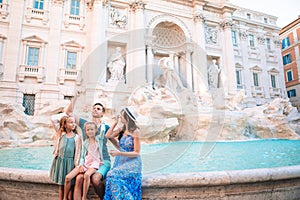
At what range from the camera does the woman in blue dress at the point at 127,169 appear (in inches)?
69.8

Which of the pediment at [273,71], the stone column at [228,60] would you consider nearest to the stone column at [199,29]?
the stone column at [228,60]

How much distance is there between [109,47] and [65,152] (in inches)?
477

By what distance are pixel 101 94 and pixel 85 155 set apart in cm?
937

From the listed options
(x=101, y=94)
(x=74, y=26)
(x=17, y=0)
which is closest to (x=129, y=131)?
(x=101, y=94)

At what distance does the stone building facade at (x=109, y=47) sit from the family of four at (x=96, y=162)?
9.28 m

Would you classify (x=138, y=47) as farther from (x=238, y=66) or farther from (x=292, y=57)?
(x=292, y=57)

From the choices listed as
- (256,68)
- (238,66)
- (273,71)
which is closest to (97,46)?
(238,66)

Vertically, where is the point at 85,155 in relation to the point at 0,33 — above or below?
below

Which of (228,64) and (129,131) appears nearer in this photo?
(129,131)

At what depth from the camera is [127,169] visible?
1829 mm

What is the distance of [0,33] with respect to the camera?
1150 centimetres

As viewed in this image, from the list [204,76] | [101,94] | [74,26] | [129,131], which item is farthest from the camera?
[204,76]

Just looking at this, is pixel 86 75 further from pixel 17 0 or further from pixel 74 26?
pixel 17 0

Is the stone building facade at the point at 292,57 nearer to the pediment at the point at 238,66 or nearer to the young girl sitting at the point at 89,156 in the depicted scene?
the pediment at the point at 238,66
